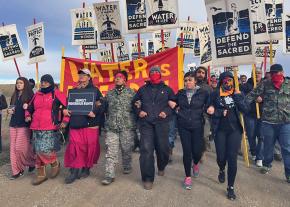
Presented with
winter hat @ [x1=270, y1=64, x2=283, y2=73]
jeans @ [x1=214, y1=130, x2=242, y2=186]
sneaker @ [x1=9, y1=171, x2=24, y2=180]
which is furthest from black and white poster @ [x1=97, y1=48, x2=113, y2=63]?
jeans @ [x1=214, y1=130, x2=242, y2=186]

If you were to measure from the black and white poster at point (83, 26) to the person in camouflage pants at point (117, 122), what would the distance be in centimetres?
568

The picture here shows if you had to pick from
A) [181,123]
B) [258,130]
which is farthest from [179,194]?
[258,130]

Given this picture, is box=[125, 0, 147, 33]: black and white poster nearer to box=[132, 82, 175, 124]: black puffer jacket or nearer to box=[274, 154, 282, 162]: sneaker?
box=[132, 82, 175, 124]: black puffer jacket

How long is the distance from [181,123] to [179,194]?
131cm

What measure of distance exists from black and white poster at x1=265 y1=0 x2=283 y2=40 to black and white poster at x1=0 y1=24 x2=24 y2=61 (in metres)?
8.67

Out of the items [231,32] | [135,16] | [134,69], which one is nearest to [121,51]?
[135,16]

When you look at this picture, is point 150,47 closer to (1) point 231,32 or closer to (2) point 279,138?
(1) point 231,32

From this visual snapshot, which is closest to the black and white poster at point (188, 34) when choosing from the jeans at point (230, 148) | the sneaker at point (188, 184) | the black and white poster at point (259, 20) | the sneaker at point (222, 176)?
the black and white poster at point (259, 20)

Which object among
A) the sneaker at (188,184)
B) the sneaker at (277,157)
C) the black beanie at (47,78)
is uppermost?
the black beanie at (47,78)

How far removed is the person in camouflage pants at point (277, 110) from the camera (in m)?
6.89

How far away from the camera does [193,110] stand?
6648 millimetres

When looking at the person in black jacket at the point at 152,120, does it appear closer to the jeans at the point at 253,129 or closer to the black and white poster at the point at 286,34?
the jeans at the point at 253,129

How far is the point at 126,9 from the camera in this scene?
32.5ft

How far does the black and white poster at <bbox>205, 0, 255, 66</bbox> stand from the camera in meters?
7.55
